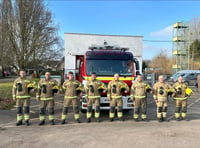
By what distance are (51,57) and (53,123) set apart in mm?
11687

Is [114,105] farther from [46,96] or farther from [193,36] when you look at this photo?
[193,36]

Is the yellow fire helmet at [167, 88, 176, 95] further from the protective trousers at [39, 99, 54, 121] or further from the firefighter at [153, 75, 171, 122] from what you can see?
the protective trousers at [39, 99, 54, 121]

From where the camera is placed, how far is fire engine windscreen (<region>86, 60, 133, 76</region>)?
290 inches

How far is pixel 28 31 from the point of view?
15883 millimetres

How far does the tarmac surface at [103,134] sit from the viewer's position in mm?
4629

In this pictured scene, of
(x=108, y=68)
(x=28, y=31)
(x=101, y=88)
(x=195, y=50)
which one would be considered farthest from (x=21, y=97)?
(x=195, y=50)

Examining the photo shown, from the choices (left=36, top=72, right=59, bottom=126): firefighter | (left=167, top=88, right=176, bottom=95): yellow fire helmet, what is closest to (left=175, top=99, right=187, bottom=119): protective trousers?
(left=167, top=88, right=176, bottom=95): yellow fire helmet

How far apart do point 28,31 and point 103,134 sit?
1323cm

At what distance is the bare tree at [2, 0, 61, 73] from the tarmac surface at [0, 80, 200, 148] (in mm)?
9757

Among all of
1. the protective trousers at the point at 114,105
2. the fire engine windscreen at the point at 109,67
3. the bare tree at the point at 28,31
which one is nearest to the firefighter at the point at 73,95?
the fire engine windscreen at the point at 109,67

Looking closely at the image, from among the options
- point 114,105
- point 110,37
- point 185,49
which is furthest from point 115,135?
point 185,49

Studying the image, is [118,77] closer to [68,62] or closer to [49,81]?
[49,81]

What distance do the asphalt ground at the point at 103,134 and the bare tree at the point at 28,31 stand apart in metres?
9.76

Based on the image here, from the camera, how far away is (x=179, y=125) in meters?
6.38
